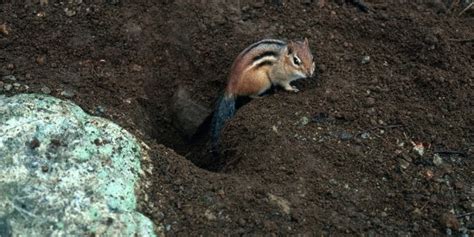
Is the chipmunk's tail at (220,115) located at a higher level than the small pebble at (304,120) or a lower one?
lower

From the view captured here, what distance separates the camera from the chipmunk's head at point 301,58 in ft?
18.2

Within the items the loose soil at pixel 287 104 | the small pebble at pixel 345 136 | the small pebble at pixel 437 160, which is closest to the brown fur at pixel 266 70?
the loose soil at pixel 287 104

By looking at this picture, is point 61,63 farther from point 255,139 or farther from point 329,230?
point 329,230

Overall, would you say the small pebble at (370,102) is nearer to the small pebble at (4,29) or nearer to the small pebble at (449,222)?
the small pebble at (449,222)

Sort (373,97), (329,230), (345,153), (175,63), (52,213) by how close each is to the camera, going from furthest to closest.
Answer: (175,63)
(373,97)
(345,153)
(329,230)
(52,213)

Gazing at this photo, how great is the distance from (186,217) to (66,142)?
36.8 inches

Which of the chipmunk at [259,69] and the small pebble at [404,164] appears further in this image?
the chipmunk at [259,69]

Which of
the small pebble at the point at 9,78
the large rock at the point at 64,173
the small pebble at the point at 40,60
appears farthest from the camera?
the small pebble at the point at 40,60

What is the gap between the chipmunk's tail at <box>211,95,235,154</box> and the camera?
5.42m

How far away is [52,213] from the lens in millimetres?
4000

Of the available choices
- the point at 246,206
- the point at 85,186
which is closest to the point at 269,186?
the point at 246,206

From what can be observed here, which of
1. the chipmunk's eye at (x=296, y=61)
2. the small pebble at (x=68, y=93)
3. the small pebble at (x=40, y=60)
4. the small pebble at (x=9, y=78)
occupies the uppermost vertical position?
the chipmunk's eye at (x=296, y=61)

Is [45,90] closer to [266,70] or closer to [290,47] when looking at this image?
[266,70]

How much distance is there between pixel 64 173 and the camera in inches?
166
